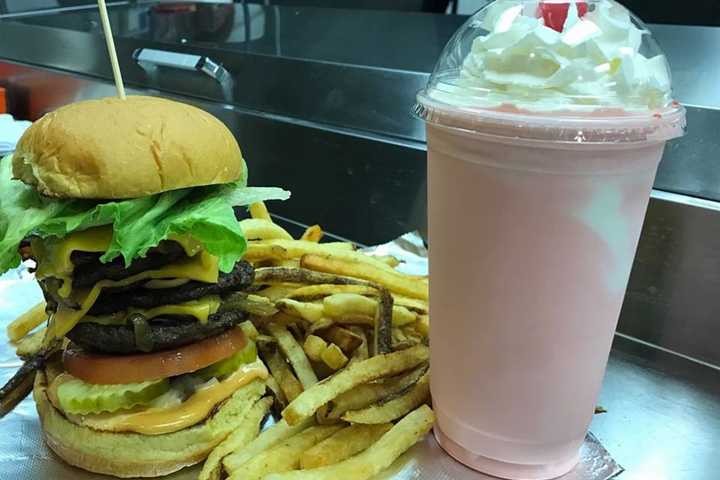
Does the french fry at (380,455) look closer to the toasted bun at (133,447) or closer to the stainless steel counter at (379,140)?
the toasted bun at (133,447)

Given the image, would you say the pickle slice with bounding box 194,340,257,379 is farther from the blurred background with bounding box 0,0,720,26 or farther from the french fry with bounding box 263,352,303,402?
the blurred background with bounding box 0,0,720,26

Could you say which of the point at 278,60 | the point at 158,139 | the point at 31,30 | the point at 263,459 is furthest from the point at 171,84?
the point at 263,459

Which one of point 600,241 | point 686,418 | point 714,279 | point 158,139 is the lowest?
point 686,418

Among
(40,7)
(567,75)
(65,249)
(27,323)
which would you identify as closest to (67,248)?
(65,249)

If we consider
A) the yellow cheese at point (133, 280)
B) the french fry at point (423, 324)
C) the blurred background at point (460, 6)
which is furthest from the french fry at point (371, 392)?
the blurred background at point (460, 6)

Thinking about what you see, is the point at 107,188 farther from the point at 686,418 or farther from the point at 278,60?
the point at 278,60

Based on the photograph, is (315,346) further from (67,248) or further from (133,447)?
(67,248)

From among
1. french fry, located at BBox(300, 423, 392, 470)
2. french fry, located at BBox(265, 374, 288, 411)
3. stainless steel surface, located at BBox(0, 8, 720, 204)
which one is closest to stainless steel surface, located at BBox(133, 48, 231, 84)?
stainless steel surface, located at BBox(0, 8, 720, 204)
